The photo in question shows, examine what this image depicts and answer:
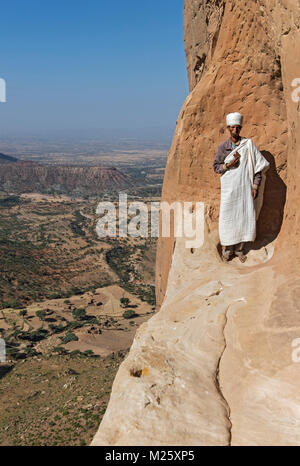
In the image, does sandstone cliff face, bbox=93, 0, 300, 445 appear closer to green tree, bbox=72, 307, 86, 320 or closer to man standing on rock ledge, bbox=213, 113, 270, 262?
man standing on rock ledge, bbox=213, 113, 270, 262

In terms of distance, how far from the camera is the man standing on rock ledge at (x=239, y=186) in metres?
6.52

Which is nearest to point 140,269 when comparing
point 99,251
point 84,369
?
point 99,251

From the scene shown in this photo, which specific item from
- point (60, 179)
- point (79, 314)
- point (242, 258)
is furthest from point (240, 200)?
point (60, 179)

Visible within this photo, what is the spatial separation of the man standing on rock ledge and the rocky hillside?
410ft

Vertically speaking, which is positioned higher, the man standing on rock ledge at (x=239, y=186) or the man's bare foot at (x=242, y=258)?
the man standing on rock ledge at (x=239, y=186)

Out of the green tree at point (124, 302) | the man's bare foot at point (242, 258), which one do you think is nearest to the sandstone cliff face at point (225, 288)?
the man's bare foot at point (242, 258)

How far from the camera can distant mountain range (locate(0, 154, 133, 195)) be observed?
435 feet

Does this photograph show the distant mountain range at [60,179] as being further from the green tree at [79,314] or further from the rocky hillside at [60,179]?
the green tree at [79,314]

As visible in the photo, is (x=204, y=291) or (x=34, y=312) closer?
(x=204, y=291)

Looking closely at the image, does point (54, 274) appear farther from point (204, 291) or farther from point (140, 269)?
point (204, 291)

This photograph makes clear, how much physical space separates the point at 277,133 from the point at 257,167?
1.03 metres

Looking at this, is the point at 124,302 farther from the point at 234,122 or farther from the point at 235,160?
the point at 234,122

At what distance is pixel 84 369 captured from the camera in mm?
20562

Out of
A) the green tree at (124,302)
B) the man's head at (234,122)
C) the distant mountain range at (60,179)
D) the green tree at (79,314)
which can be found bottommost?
the green tree at (79,314)
